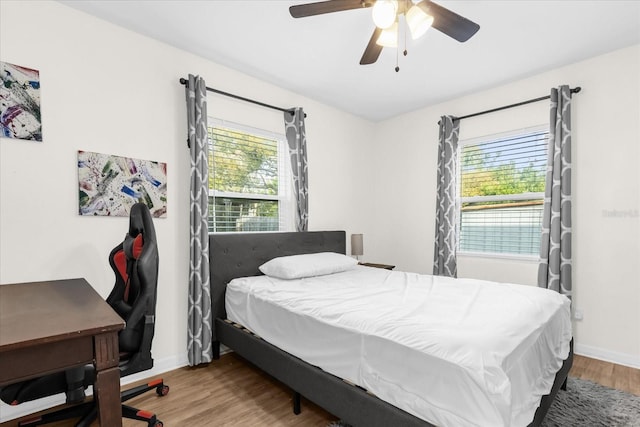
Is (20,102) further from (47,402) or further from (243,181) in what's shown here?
(47,402)

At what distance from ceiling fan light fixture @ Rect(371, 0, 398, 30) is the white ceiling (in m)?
0.65

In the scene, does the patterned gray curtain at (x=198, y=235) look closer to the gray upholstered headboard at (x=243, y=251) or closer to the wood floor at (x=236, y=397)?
the gray upholstered headboard at (x=243, y=251)

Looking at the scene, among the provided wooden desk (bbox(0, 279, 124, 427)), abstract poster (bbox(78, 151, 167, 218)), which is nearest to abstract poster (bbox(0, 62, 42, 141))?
abstract poster (bbox(78, 151, 167, 218))

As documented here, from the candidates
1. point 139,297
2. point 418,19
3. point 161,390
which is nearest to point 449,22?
point 418,19

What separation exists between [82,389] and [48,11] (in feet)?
7.90

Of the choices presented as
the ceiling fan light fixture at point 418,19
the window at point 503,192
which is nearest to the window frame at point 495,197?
the window at point 503,192

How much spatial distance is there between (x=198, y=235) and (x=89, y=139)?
40.6 inches

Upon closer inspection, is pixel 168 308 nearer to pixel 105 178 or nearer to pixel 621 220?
pixel 105 178

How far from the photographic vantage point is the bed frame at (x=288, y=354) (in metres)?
1.45

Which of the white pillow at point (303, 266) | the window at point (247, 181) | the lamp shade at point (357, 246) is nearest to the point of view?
the white pillow at point (303, 266)

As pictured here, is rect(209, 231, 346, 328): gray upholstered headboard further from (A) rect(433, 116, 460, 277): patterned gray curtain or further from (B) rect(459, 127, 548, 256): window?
(B) rect(459, 127, 548, 256): window

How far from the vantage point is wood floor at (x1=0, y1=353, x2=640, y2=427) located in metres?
1.90

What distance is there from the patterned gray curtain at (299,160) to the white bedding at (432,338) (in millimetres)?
1136

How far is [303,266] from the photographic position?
2.77 metres
